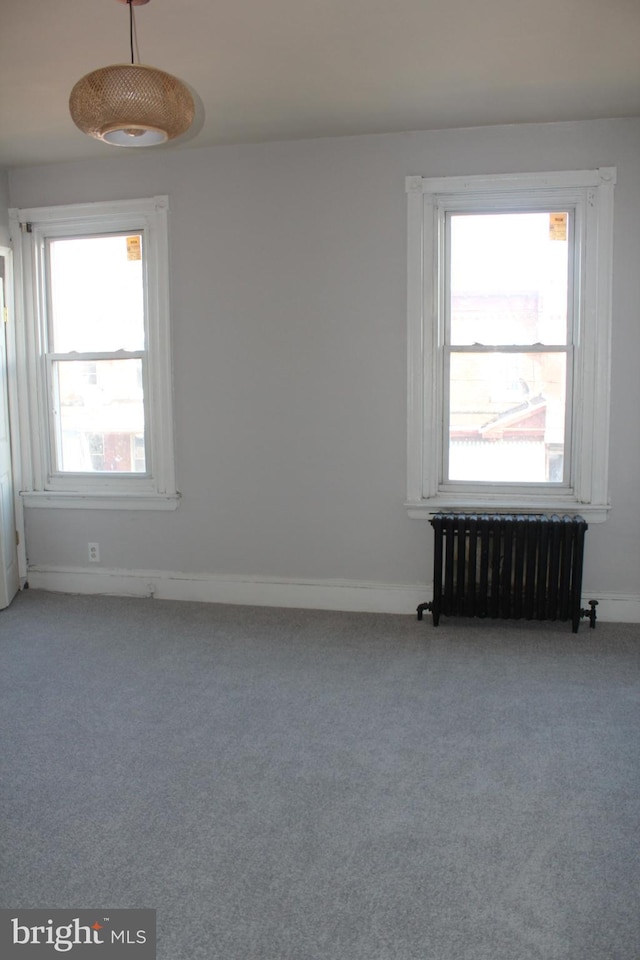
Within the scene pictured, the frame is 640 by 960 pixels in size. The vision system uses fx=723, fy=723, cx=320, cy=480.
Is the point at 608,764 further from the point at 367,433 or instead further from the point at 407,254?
the point at 407,254

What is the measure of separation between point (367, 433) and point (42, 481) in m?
2.21

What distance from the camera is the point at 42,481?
4.82 m

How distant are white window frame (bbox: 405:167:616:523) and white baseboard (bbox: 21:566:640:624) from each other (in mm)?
519

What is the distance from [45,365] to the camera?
4.73m

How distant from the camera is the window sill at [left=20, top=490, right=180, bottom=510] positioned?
4.61 meters

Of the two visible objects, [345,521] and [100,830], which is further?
[345,521]

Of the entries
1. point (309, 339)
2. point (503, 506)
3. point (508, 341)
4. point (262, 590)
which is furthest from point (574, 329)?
point (262, 590)

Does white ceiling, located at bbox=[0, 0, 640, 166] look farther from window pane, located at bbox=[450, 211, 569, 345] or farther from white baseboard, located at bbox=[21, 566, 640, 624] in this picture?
white baseboard, located at bbox=[21, 566, 640, 624]

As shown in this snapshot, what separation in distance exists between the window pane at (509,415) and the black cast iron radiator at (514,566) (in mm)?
325

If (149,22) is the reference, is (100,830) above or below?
below

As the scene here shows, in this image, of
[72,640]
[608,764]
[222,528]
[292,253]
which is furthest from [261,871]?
[292,253]

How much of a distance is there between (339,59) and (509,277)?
157cm

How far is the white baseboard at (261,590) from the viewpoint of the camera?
4.19m

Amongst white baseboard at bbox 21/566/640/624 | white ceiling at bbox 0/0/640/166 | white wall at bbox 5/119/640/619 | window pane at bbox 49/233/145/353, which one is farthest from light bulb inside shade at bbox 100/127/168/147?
white baseboard at bbox 21/566/640/624
